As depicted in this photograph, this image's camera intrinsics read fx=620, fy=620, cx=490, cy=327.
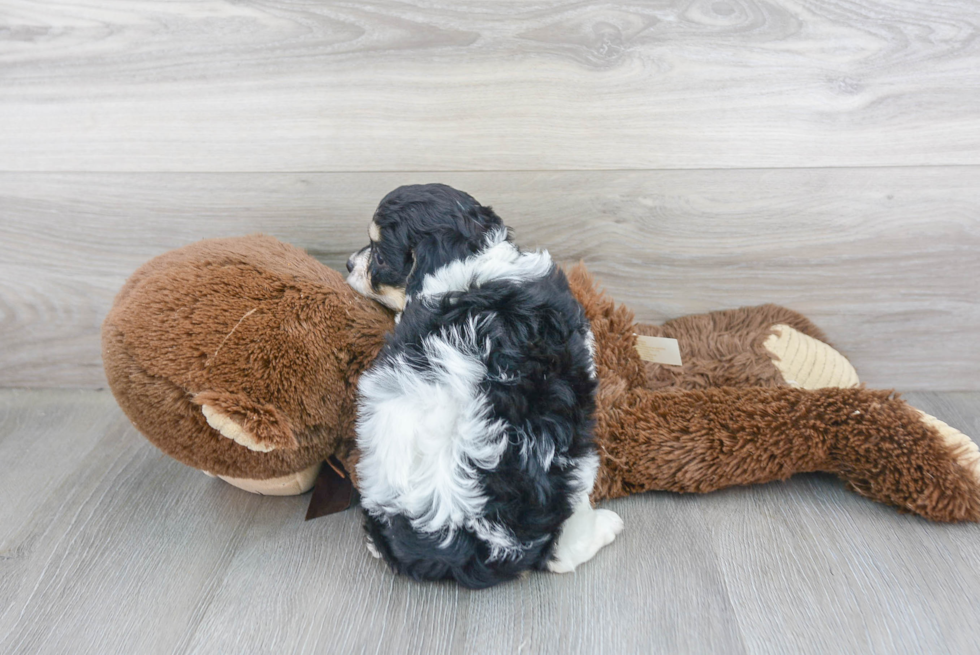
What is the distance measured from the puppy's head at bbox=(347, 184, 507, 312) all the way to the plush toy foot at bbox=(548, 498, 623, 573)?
0.43 m

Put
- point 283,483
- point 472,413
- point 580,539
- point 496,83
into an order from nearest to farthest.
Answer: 1. point 472,413
2. point 580,539
3. point 283,483
4. point 496,83

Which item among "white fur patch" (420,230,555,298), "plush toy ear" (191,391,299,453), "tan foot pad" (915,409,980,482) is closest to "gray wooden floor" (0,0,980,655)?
"tan foot pad" (915,409,980,482)

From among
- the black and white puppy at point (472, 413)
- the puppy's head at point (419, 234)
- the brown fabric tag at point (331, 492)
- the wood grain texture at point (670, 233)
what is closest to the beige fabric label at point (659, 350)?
the wood grain texture at point (670, 233)

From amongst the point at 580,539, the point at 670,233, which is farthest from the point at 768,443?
the point at 670,233

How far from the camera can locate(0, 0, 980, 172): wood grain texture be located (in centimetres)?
119

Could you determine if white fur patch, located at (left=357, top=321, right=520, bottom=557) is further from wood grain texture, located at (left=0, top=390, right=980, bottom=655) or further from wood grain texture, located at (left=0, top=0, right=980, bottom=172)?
wood grain texture, located at (left=0, top=0, right=980, bottom=172)

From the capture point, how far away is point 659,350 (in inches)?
48.2

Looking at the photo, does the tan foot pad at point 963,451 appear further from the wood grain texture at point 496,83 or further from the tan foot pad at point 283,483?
the tan foot pad at point 283,483

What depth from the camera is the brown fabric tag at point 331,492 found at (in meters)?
1.13

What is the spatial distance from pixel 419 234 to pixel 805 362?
Result: 2.77 feet

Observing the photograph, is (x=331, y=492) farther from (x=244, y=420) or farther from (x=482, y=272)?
(x=482, y=272)

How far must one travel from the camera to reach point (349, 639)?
35.4 inches

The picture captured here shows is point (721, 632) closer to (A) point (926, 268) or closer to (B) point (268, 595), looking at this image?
(B) point (268, 595)

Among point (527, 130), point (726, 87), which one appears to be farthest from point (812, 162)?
point (527, 130)
